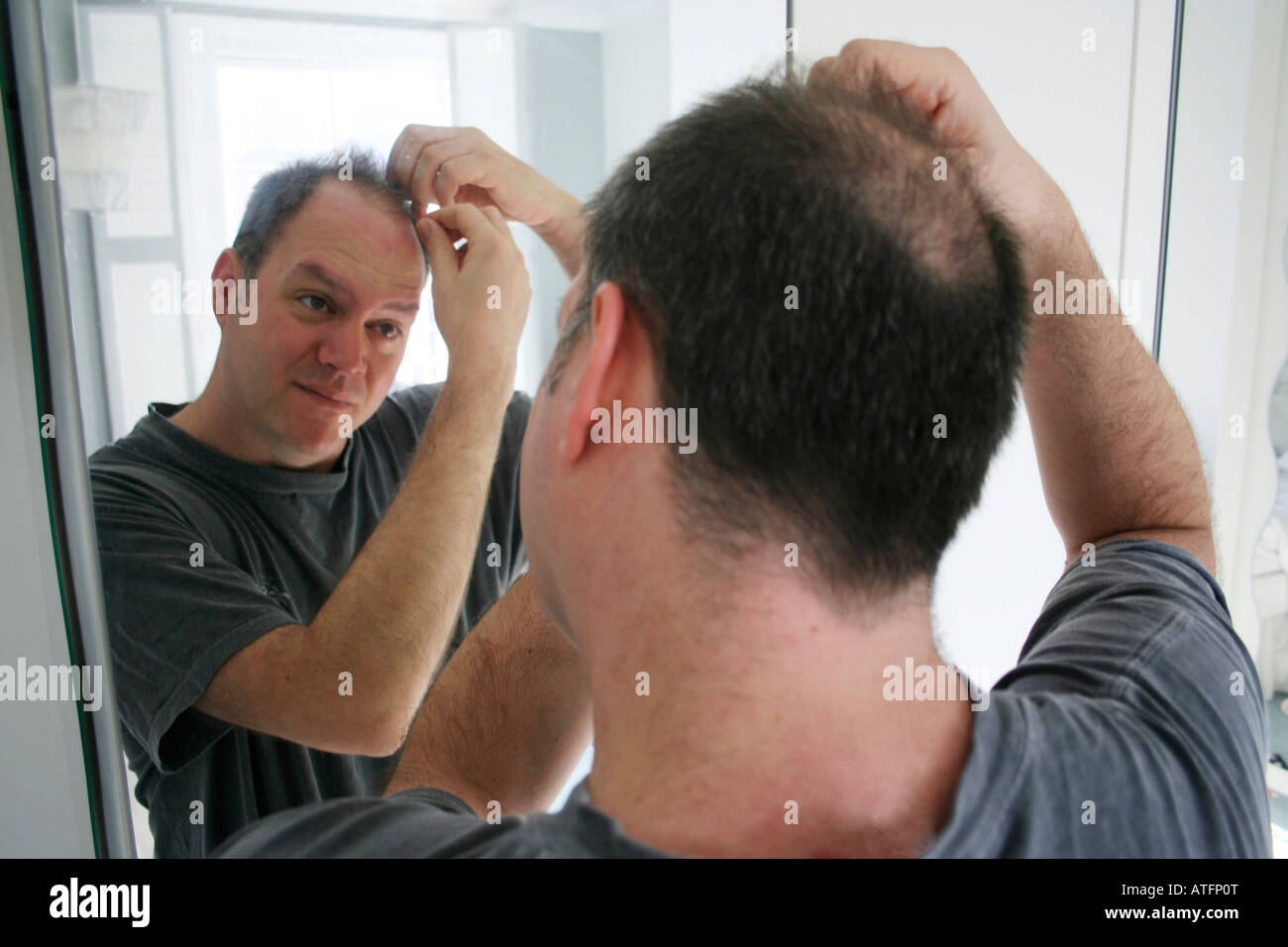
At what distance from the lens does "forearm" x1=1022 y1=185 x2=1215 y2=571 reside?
699 mm

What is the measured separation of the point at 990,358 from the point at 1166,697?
0.82 feet

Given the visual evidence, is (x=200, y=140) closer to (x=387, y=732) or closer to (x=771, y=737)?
(x=387, y=732)

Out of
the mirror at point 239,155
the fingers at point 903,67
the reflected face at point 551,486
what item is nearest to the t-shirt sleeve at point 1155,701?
the mirror at point 239,155

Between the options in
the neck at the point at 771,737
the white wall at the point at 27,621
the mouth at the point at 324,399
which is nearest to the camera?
the neck at the point at 771,737

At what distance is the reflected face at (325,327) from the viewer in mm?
674

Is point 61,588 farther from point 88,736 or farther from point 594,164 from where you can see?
point 594,164

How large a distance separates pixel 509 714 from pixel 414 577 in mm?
157

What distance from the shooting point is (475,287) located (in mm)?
→ 699

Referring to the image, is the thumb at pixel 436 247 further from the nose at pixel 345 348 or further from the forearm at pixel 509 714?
the forearm at pixel 509 714

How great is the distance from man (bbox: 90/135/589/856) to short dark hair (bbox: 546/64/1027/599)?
10.8 inches

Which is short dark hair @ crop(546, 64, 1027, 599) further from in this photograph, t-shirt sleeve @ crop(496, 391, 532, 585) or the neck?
t-shirt sleeve @ crop(496, 391, 532, 585)

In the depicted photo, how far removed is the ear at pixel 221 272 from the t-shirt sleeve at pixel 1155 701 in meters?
0.63

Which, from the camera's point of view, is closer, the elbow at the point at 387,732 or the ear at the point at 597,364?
the ear at the point at 597,364
